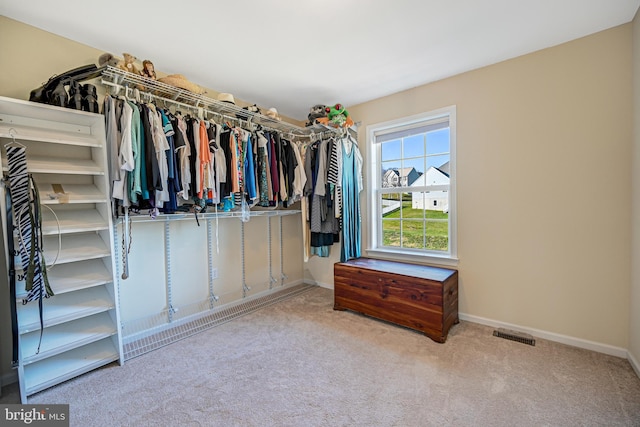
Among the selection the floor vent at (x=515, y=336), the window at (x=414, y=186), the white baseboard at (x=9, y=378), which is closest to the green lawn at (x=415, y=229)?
the window at (x=414, y=186)

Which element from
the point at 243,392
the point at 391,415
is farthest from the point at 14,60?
the point at 391,415

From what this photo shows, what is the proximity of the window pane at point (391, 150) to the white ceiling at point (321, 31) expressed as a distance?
2.39 feet

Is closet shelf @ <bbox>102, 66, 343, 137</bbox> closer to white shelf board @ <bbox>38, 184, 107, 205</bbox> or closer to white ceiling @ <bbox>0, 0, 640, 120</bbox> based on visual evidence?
white ceiling @ <bbox>0, 0, 640, 120</bbox>

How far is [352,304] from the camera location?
2775 millimetres

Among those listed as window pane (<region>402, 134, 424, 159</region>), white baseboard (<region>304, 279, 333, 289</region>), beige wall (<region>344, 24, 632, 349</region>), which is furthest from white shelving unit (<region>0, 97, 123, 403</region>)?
beige wall (<region>344, 24, 632, 349</region>)

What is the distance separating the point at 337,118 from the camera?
9.78ft

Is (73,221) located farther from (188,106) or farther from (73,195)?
(188,106)

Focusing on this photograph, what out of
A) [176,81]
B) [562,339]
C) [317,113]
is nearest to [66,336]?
[176,81]

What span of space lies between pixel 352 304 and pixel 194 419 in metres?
1.70

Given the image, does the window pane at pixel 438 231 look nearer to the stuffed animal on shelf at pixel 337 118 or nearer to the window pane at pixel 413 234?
the window pane at pixel 413 234

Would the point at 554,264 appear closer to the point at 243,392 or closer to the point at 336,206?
the point at 336,206

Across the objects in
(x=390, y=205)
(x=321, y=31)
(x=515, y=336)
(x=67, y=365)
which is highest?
(x=321, y=31)

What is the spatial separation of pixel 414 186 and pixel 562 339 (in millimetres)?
1814

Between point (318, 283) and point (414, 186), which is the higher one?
point (414, 186)
